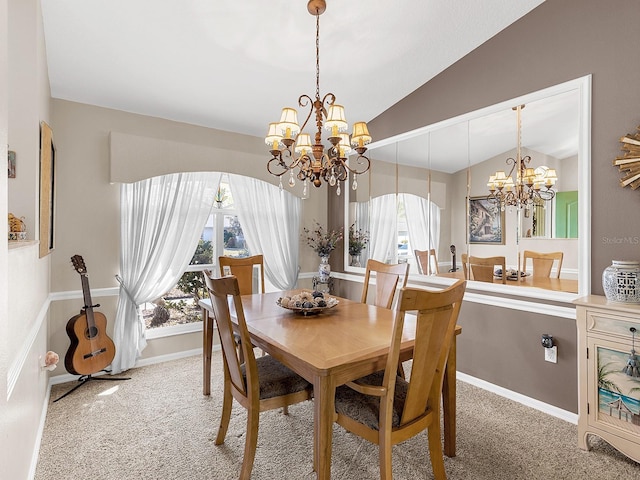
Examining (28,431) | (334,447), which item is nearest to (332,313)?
(334,447)

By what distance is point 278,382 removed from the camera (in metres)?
1.92

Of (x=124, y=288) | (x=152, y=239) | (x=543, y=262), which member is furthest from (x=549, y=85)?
(x=124, y=288)

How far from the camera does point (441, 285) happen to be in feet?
11.1

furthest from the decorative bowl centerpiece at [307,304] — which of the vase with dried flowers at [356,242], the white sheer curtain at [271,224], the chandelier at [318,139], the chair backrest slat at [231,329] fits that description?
the vase with dried flowers at [356,242]

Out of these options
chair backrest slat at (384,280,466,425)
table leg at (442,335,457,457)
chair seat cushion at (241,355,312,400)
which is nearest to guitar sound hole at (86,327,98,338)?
chair seat cushion at (241,355,312,400)

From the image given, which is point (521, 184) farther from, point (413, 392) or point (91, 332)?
point (91, 332)

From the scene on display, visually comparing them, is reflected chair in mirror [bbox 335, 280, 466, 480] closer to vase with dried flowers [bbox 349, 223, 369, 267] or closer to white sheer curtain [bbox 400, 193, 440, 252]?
white sheer curtain [bbox 400, 193, 440, 252]

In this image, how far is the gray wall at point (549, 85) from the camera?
2.22 m

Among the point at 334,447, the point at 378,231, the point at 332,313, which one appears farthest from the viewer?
the point at 378,231

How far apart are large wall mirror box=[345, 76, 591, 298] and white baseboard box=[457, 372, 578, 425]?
0.82 m

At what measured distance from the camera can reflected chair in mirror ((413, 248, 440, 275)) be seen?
11.4 ft

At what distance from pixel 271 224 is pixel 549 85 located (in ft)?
9.73

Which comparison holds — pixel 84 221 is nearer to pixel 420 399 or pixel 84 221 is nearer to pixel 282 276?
pixel 282 276

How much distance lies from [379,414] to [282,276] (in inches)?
112
